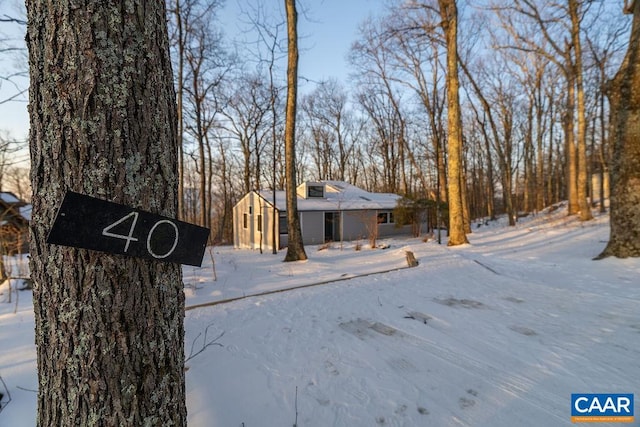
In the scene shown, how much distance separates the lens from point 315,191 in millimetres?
18906

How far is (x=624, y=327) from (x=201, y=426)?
415 centimetres

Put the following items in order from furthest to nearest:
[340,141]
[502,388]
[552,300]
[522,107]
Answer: [340,141] < [522,107] < [552,300] < [502,388]

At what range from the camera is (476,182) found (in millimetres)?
34438

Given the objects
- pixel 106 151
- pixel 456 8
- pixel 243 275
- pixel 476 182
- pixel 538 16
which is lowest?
pixel 243 275

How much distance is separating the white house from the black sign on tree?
1396 cm

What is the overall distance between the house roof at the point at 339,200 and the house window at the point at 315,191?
239 mm

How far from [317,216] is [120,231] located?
52.3 ft

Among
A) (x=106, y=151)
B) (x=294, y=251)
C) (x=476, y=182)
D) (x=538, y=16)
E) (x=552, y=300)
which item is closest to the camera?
(x=106, y=151)

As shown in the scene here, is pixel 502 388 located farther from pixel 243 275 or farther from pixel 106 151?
pixel 243 275

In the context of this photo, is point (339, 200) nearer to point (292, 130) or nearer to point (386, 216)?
point (386, 216)

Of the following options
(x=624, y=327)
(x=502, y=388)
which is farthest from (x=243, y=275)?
(x=624, y=327)

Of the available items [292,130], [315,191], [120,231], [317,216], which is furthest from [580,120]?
[120,231]

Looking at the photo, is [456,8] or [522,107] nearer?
[456,8]

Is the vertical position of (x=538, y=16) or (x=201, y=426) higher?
(x=538, y=16)
